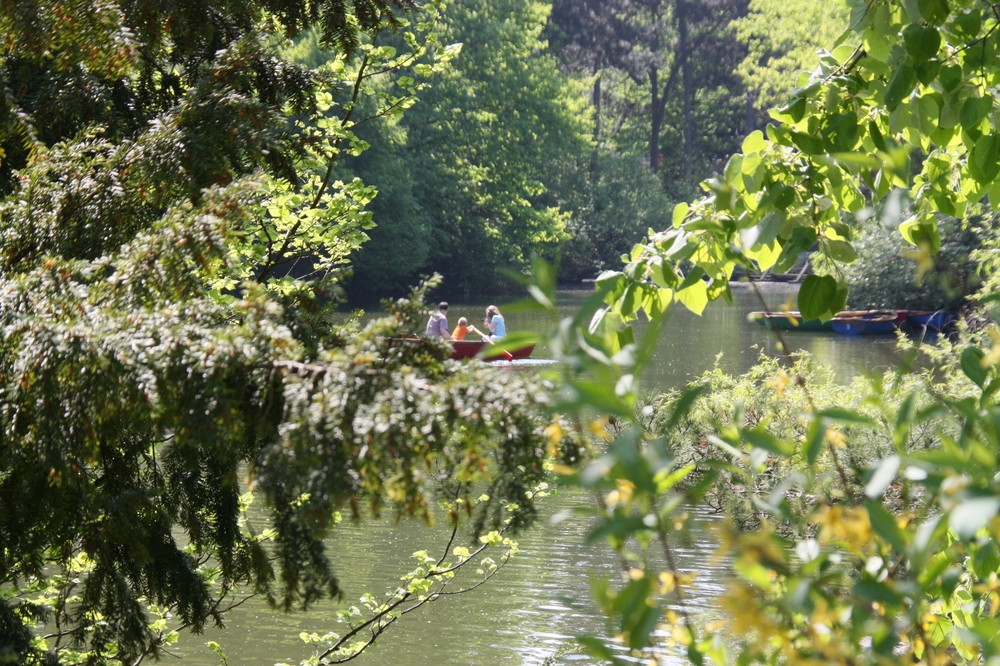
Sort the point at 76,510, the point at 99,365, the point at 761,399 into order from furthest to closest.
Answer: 1. the point at 761,399
2. the point at 76,510
3. the point at 99,365

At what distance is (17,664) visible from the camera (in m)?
2.21

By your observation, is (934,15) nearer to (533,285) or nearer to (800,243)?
(800,243)

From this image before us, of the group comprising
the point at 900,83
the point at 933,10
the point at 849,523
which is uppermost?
the point at 933,10

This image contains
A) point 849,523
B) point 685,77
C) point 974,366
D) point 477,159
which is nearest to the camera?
point 849,523

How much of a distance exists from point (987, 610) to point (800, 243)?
885 millimetres

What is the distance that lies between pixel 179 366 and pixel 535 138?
40.9 metres

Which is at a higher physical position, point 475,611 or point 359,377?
point 359,377

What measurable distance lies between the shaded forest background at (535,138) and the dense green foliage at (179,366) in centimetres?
2580

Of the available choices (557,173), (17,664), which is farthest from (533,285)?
(557,173)

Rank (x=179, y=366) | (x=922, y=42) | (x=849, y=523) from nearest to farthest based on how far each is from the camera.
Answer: (x=849, y=523)
(x=179, y=366)
(x=922, y=42)

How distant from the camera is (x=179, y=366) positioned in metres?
1.59

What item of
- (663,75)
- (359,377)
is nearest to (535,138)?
(663,75)

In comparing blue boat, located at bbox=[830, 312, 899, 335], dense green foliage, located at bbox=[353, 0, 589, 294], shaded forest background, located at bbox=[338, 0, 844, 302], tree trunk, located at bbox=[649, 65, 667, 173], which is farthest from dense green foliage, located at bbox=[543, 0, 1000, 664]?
tree trunk, located at bbox=[649, 65, 667, 173]

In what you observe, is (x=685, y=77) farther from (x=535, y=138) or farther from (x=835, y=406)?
(x=835, y=406)
